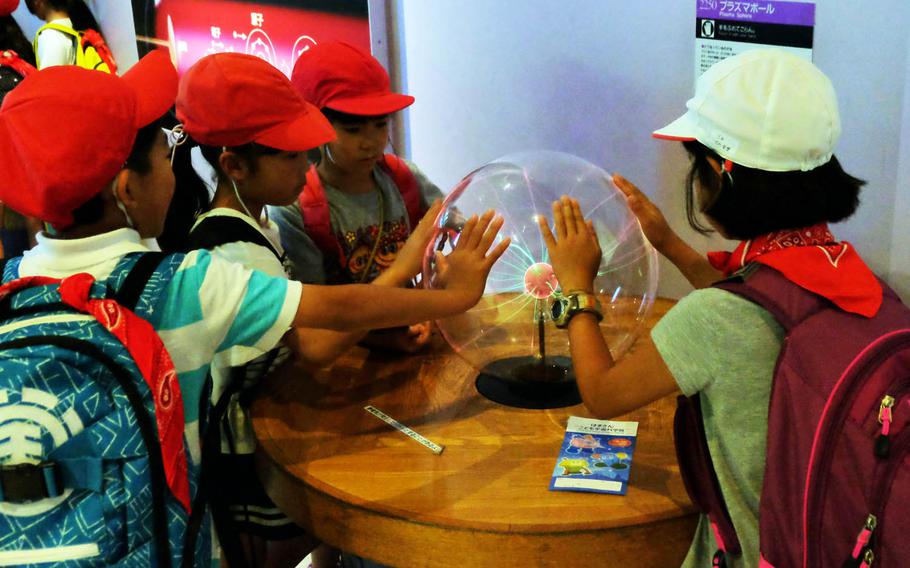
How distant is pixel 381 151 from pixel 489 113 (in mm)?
638

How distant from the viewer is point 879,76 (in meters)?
1.74

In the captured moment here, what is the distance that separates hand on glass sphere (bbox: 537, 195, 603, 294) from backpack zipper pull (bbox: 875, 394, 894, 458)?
0.43 meters

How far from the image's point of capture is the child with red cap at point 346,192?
1623 millimetres

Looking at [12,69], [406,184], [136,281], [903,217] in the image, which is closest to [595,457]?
[136,281]

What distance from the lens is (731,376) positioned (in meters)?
0.94

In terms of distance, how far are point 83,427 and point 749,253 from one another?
814 millimetres

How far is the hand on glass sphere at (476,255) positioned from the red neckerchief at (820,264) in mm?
390

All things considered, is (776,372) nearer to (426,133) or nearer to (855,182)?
(855,182)

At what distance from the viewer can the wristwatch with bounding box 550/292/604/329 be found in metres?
1.13

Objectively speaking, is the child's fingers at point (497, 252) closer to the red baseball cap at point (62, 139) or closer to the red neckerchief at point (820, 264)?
the red neckerchief at point (820, 264)

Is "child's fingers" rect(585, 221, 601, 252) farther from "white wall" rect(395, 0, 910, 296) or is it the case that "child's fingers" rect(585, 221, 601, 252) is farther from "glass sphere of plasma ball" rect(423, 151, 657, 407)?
"white wall" rect(395, 0, 910, 296)

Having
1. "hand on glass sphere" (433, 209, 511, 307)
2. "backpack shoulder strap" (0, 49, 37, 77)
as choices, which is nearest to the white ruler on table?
"hand on glass sphere" (433, 209, 511, 307)

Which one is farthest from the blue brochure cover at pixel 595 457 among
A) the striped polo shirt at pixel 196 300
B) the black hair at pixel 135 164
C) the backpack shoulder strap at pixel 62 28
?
the backpack shoulder strap at pixel 62 28

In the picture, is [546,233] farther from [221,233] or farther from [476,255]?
[221,233]
